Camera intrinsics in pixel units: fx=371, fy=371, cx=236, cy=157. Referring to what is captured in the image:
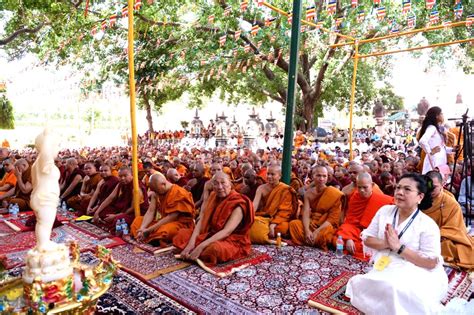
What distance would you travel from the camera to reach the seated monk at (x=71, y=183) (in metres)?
8.52

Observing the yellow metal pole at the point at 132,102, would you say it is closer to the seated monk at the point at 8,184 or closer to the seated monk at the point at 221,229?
the seated monk at the point at 221,229

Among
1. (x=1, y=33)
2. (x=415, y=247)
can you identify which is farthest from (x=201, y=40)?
(x=415, y=247)

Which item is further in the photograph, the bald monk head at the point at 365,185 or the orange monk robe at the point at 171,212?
the orange monk robe at the point at 171,212

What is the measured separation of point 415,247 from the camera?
3.17 meters

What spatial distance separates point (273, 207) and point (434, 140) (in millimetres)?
3308

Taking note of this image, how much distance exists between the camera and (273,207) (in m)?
6.31

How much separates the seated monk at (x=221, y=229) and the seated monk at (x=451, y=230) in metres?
2.42

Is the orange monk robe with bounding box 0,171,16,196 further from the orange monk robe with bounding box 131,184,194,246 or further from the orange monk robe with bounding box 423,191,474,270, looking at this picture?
the orange monk robe with bounding box 423,191,474,270

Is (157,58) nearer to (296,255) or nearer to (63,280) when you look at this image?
(296,255)

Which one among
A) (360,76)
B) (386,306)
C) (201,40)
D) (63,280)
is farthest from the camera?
(360,76)

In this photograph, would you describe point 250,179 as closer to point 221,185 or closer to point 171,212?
point 171,212

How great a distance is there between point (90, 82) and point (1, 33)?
12.8 feet

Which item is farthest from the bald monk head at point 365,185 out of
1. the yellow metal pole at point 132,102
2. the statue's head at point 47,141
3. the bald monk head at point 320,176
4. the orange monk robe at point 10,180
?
the orange monk robe at point 10,180

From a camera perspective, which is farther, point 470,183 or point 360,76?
point 360,76
